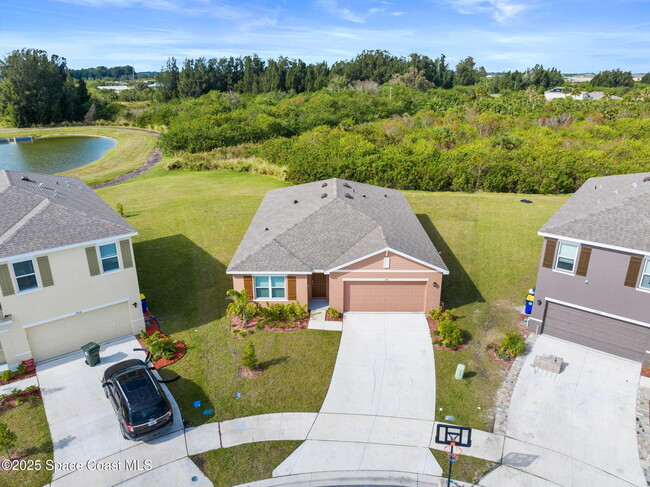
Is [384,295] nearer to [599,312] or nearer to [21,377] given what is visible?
[599,312]

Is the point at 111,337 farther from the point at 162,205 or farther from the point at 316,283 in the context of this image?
the point at 162,205

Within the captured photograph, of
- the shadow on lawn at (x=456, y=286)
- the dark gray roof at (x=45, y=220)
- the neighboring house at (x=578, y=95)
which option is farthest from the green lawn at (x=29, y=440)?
the neighboring house at (x=578, y=95)

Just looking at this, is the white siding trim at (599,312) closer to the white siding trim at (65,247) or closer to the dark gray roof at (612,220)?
the dark gray roof at (612,220)

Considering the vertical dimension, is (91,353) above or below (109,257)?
below

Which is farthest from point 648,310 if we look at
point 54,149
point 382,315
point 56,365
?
point 54,149

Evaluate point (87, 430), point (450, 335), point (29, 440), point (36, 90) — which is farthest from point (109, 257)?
point (36, 90)

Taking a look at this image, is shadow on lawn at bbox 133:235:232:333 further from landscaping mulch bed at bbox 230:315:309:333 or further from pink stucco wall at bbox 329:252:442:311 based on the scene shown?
pink stucco wall at bbox 329:252:442:311

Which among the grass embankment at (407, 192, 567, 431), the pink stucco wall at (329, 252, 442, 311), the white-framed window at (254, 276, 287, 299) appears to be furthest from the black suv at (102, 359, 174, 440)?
the grass embankment at (407, 192, 567, 431)
